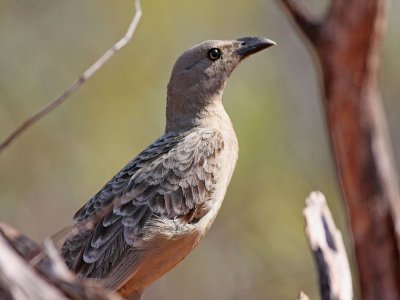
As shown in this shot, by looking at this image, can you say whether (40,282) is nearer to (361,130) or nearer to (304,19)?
(361,130)

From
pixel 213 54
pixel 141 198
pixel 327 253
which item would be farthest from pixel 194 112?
pixel 327 253

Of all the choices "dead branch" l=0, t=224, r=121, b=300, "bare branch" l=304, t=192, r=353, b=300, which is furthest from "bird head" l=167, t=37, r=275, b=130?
"dead branch" l=0, t=224, r=121, b=300

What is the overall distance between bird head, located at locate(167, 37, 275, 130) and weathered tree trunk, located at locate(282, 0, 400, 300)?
4.79ft

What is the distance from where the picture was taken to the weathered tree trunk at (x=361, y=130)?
587 centimetres

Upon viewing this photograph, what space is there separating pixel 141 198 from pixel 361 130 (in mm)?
1583

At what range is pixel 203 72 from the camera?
791 cm

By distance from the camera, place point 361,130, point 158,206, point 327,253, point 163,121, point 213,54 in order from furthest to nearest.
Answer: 1. point 163,121
2. point 213,54
3. point 158,206
4. point 361,130
5. point 327,253

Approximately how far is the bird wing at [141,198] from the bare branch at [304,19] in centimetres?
126

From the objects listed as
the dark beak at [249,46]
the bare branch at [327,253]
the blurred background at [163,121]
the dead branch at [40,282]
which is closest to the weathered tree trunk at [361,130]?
the bare branch at [327,253]

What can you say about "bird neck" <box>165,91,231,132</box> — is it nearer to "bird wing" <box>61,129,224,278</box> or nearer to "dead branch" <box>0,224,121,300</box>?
"bird wing" <box>61,129,224,278</box>

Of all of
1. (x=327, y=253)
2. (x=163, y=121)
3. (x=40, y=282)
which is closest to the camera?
(x=40, y=282)

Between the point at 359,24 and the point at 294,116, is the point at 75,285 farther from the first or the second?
the point at 294,116

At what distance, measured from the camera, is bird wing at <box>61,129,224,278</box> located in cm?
680

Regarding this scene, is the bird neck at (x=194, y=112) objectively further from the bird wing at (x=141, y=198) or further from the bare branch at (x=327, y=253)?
the bare branch at (x=327, y=253)
